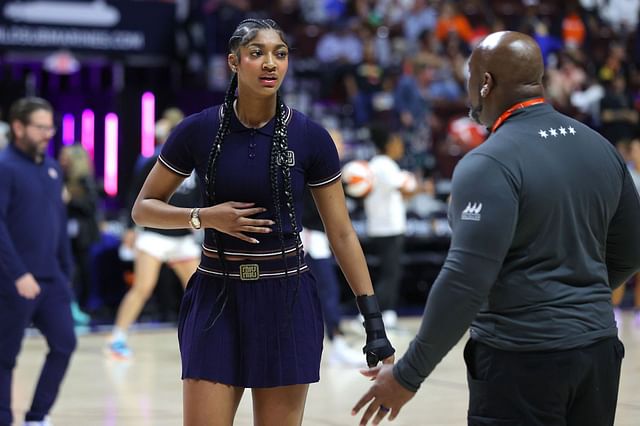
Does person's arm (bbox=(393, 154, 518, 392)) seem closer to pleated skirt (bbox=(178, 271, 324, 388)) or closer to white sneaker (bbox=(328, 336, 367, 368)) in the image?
pleated skirt (bbox=(178, 271, 324, 388))

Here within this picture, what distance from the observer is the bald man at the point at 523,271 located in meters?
3.04

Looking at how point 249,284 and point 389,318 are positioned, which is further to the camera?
point 389,318

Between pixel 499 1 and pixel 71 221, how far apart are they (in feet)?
36.8

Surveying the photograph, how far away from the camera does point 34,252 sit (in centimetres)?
646

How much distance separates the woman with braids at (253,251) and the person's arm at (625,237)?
2.86 ft

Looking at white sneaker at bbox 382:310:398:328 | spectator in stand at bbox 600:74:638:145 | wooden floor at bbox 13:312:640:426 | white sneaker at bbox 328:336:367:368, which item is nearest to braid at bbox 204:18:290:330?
wooden floor at bbox 13:312:640:426

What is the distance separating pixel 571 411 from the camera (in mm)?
3260

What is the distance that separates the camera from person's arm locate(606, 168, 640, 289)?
3434 mm

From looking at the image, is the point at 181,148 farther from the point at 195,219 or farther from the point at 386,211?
the point at 386,211

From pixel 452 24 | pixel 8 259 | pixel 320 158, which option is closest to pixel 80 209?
pixel 8 259

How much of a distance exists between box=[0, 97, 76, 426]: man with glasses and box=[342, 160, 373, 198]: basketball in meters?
4.63

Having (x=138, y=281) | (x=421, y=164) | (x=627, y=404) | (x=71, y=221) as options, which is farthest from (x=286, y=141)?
(x=421, y=164)

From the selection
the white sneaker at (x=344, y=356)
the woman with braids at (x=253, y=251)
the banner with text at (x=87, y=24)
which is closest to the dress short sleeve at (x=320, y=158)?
the woman with braids at (x=253, y=251)

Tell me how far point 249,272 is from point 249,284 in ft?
0.14
